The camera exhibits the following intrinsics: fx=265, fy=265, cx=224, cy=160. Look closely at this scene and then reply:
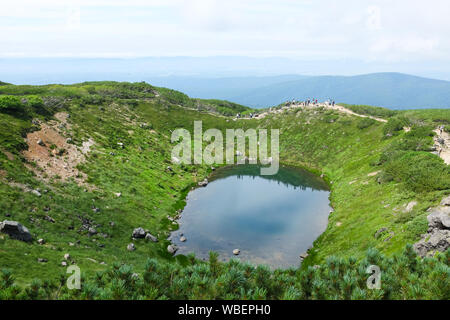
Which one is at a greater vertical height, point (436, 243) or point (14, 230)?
point (436, 243)

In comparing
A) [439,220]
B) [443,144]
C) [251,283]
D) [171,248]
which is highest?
[443,144]

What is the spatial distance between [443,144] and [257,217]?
55699 millimetres

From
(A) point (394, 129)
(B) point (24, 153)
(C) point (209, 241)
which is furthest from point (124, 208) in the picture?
(A) point (394, 129)

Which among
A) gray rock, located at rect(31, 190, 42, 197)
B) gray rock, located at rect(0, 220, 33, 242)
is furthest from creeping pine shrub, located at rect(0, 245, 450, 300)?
gray rock, located at rect(31, 190, 42, 197)

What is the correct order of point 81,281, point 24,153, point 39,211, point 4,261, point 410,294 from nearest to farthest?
point 410,294
point 81,281
point 4,261
point 39,211
point 24,153

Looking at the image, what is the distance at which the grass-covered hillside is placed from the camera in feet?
45.8

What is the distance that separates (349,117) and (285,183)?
189 feet

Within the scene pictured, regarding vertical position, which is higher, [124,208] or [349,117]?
[349,117]

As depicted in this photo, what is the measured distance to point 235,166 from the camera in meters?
112

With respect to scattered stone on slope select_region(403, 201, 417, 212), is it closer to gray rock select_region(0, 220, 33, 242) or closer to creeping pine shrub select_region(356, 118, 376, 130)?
gray rock select_region(0, 220, 33, 242)

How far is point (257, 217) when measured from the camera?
66.9m

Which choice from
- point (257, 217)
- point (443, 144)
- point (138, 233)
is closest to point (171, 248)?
point (138, 233)

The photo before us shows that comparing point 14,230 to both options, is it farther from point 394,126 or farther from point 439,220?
point 394,126
